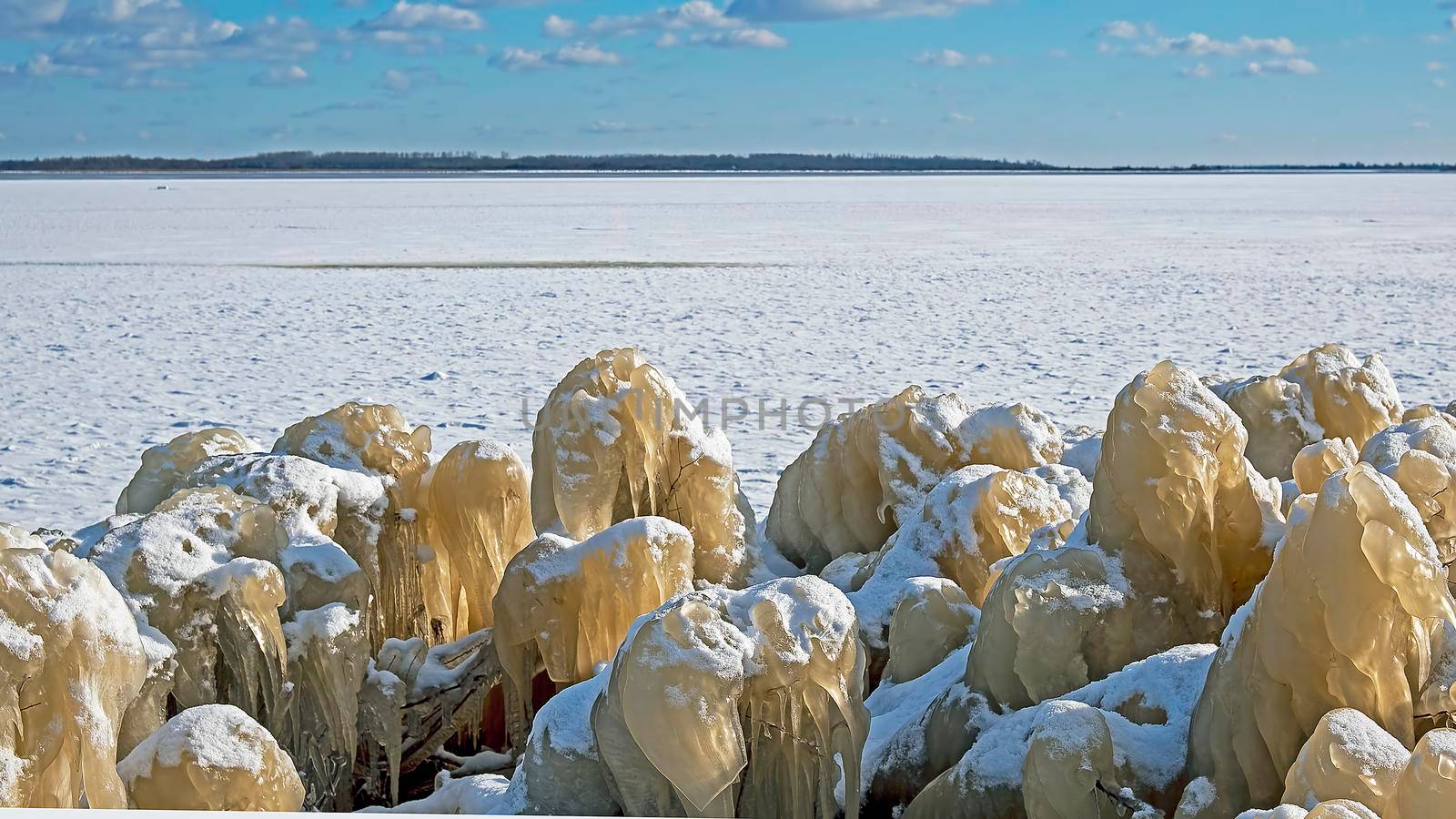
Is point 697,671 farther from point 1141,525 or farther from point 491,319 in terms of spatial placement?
point 491,319

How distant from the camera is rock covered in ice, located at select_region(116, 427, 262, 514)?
5059mm

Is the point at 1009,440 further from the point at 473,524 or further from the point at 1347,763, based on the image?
the point at 1347,763


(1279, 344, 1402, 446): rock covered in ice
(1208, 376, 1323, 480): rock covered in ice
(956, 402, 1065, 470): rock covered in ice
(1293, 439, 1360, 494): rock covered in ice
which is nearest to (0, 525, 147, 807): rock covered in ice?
(1293, 439, 1360, 494): rock covered in ice

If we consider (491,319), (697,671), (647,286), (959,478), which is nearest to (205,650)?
(697,671)

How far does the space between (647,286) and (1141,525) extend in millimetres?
18096

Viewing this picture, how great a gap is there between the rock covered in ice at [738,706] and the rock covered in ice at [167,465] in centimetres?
264

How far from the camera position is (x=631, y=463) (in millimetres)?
4930

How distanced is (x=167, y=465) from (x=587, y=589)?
2.09m

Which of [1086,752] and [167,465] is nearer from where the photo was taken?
[1086,752]

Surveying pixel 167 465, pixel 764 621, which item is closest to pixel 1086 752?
pixel 764 621

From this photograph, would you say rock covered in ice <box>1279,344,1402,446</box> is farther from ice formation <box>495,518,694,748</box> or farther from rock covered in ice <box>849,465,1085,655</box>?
ice formation <box>495,518,694,748</box>

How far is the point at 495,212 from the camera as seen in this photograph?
4388 cm

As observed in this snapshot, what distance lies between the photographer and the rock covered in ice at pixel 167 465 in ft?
16.6

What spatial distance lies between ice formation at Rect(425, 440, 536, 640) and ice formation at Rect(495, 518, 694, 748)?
2.55 ft
